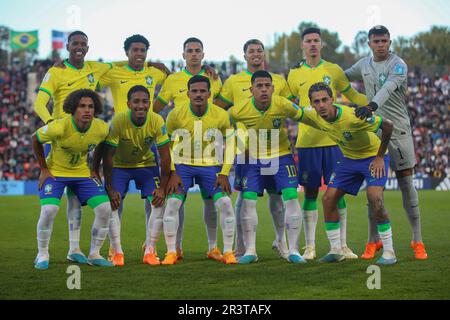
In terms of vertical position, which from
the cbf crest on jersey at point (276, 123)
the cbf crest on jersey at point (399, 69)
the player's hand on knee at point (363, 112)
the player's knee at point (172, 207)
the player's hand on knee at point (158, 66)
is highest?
the player's hand on knee at point (158, 66)

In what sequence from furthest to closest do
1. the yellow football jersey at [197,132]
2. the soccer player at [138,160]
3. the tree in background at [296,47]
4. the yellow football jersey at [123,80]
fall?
1. the tree in background at [296,47]
2. the yellow football jersey at [123,80]
3. the yellow football jersey at [197,132]
4. the soccer player at [138,160]

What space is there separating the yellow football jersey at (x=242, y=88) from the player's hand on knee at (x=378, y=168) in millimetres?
1773

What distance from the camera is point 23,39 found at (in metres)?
42.9

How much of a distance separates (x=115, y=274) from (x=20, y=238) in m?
5.67

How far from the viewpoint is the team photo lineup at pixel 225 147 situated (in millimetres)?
8773

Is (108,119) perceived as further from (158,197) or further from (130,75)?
(158,197)

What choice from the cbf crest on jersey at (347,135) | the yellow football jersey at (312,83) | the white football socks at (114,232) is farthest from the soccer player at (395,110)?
the white football socks at (114,232)

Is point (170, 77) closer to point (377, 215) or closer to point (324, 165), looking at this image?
point (324, 165)

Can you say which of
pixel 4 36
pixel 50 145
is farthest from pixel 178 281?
pixel 4 36

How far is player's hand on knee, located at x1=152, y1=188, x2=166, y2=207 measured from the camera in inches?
363

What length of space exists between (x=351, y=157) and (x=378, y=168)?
491mm

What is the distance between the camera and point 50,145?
9.41 meters

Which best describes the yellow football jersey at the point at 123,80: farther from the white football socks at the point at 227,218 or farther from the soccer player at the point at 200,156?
the white football socks at the point at 227,218

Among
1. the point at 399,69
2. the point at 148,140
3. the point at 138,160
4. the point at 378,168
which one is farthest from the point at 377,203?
the point at 138,160
